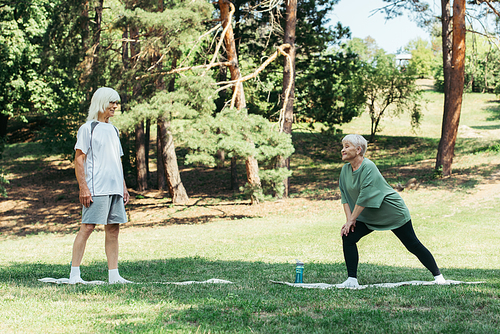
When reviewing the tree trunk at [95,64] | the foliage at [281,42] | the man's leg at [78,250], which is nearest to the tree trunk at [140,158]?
the tree trunk at [95,64]

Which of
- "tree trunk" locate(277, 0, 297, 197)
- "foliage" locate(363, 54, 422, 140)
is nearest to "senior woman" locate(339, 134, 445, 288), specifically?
"tree trunk" locate(277, 0, 297, 197)

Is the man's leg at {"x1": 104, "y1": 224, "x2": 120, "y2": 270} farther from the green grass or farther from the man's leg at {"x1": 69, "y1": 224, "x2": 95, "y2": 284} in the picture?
the green grass

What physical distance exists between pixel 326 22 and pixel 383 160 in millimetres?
9804

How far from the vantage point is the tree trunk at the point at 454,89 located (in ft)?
58.3

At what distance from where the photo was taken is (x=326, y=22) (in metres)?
21.4

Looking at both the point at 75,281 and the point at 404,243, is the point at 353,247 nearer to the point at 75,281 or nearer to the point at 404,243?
the point at 404,243

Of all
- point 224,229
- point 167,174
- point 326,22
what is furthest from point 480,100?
point 224,229

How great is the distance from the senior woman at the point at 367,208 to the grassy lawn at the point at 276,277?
1.57 ft

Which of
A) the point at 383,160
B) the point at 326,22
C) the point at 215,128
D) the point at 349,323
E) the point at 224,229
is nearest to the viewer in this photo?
the point at 349,323

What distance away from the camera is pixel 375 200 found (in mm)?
4711

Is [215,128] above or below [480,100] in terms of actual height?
below

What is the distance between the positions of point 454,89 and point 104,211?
1723 centimetres

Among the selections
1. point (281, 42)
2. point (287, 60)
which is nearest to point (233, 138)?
point (287, 60)

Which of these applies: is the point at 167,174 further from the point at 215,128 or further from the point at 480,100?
the point at 480,100
